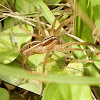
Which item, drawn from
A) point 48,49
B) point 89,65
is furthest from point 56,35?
point 89,65

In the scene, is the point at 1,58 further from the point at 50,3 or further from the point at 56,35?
the point at 50,3

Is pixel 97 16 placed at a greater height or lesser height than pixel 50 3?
lesser

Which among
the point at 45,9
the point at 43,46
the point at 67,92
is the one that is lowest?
the point at 67,92

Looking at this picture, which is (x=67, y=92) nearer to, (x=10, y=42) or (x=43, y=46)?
(x=43, y=46)

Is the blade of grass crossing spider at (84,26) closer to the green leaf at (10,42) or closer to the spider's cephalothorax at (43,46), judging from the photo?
the spider's cephalothorax at (43,46)

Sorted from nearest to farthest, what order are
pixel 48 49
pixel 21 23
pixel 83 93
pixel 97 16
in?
pixel 83 93
pixel 97 16
pixel 48 49
pixel 21 23

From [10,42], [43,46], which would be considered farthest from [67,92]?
[10,42]
